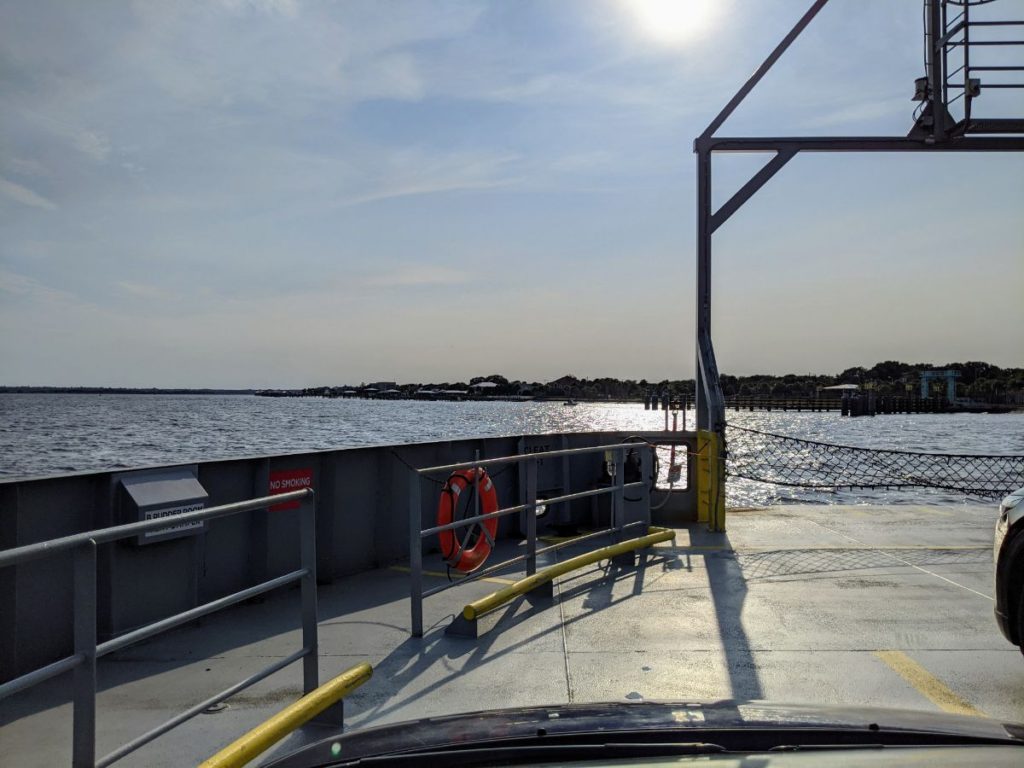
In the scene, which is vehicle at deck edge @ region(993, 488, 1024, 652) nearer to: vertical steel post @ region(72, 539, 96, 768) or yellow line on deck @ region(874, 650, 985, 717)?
yellow line on deck @ region(874, 650, 985, 717)

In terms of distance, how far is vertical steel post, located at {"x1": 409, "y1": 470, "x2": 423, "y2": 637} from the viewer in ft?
17.5

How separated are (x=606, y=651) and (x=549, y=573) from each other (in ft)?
4.34

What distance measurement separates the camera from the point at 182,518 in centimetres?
288

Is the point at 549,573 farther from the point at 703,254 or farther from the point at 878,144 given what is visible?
the point at 878,144

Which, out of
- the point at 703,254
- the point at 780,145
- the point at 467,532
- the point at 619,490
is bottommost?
the point at 467,532

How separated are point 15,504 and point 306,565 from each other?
230cm


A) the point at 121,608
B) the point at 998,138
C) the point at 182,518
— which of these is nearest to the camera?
the point at 182,518

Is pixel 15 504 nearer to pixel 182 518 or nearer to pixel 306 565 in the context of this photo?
pixel 306 565

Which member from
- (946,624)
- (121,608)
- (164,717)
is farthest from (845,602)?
(121,608)

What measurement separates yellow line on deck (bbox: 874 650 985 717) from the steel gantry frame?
4.50m

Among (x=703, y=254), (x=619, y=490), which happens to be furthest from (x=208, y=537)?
(x=703, y=254)

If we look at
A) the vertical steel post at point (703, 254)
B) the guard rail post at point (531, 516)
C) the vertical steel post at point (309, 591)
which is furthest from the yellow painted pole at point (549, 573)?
the vertical steel post at point (703, 254)

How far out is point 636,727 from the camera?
232cm

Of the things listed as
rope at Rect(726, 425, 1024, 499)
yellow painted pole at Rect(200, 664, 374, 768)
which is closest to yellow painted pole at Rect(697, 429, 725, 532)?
yellow painted pole at Rect(200, 664, 374, 768)
